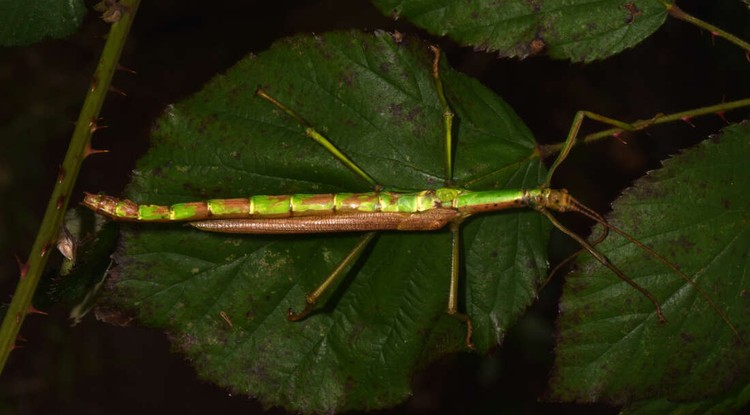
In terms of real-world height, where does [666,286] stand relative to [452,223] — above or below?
below

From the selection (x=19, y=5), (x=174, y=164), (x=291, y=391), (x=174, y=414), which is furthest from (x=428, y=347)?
(x=174, y=414)

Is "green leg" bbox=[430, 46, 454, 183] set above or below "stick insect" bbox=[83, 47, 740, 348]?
above

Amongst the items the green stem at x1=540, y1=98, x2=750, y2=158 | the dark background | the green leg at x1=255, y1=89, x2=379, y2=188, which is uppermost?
the green stem at x1=540, y1=98, x2=750, y2=158

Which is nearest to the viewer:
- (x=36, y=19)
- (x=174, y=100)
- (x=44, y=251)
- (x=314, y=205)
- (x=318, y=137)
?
(x=44, y=251)

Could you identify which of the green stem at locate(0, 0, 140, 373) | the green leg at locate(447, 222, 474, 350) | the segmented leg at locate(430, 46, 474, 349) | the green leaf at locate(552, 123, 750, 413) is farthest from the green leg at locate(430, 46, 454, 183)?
the green stem at locate(0, 0, 140, 373)

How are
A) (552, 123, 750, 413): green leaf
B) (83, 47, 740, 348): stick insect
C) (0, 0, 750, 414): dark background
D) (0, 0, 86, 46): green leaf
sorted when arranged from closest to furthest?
1. (0, 0, 86, 46): green leaf
2. (83, 47, 740, 348): stick insect
3. (552, 123, 750, 413): green leaf
4. (0, 0, 750, 414): dark background

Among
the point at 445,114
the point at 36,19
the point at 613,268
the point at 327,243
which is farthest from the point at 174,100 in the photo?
the point at 613,268

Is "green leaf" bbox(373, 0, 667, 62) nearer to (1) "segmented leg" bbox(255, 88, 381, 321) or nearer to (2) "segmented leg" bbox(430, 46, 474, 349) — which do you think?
(2) "segmented leg" bbox(430, 46, 474, 349)

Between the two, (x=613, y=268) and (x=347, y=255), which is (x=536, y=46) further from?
(x=347, y=255)
